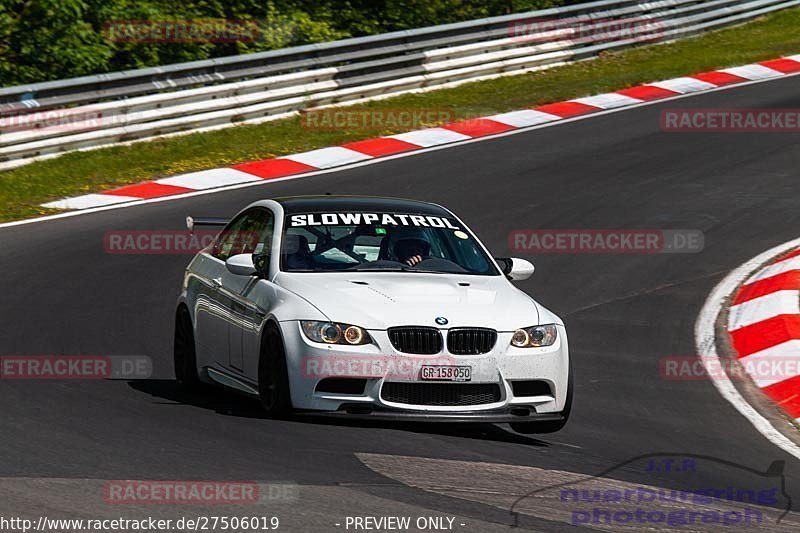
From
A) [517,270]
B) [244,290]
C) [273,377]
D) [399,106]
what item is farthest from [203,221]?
[399,106]

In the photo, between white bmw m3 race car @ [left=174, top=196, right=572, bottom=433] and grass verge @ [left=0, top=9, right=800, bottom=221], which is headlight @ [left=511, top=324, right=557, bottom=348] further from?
grass verge @ [left=0, top=9, right=800, bottom=221]

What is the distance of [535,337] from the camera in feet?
28.0

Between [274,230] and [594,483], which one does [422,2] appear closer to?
[274,230]

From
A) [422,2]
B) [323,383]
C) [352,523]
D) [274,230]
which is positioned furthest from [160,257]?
[422,2]

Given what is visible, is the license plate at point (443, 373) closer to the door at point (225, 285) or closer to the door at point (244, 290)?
the door at point (244, 290)

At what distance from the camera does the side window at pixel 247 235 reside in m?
9.70

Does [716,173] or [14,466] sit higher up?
[14,466]

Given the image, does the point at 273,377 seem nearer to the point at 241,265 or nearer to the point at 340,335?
the point at 340,335

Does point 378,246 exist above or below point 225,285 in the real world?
above

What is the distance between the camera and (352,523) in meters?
6.14

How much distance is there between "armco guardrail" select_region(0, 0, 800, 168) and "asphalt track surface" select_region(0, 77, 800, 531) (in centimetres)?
306

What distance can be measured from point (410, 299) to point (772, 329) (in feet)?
13.7

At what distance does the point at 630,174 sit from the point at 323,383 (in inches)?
411

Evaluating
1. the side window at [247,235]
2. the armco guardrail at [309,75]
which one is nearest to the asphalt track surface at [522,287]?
the side window at [247,235]
